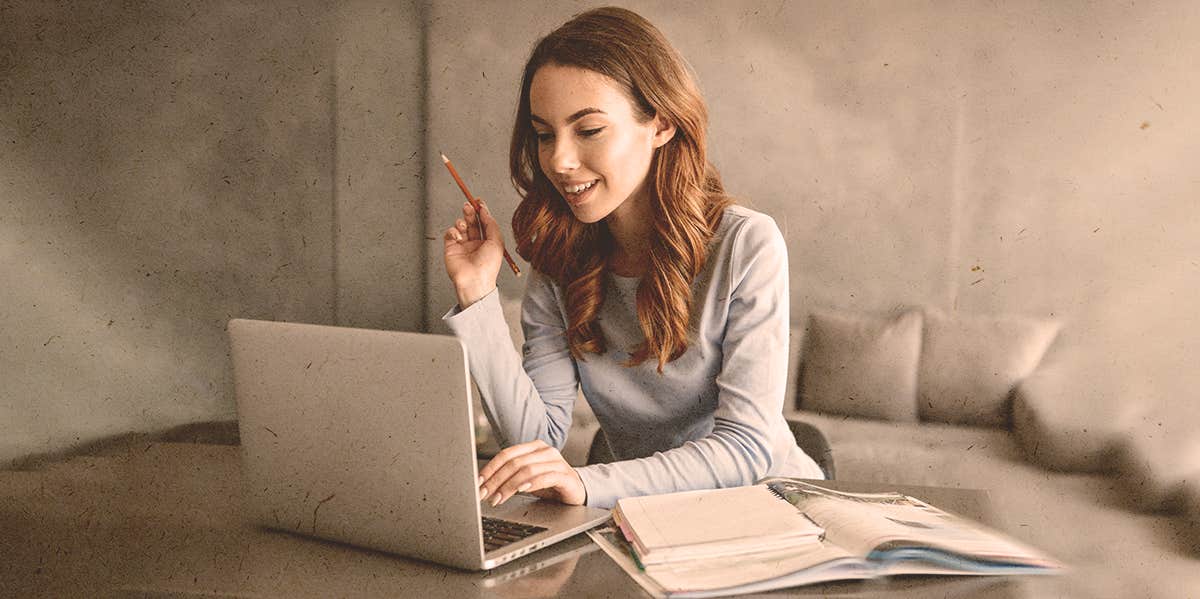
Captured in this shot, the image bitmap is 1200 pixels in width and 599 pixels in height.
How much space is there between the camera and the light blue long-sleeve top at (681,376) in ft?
4.15

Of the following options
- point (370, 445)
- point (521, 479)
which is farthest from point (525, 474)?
point (370, 445)

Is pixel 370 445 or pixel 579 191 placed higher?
pixel 579 191

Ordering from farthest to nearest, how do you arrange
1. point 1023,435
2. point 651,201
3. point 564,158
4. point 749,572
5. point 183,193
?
1. point 183,193
2. point 1023,435
3. point 651,201
4. point 564,158
5. point 749,572

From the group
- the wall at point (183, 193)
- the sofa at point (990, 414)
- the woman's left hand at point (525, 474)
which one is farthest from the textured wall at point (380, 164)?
the woman's left hand at point (525, 474)

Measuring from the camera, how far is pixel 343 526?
0.91 m

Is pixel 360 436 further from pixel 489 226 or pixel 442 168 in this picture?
pixel 442 168

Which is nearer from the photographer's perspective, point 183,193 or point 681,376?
point 681,376

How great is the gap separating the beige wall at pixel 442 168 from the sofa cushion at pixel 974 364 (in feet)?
0.18

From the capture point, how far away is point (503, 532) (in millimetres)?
932

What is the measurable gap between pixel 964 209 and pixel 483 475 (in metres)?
1.74

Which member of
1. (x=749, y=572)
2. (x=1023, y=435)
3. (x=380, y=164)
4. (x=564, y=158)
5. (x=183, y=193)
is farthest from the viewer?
(x=380, y=164)

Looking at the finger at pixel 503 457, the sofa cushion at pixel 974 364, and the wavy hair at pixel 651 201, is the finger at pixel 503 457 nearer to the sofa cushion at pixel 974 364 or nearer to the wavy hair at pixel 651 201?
the wavy hair at pixel 651 201

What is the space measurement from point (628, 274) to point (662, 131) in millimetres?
241

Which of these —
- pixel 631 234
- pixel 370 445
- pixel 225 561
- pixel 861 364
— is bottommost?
pixel 861 364
